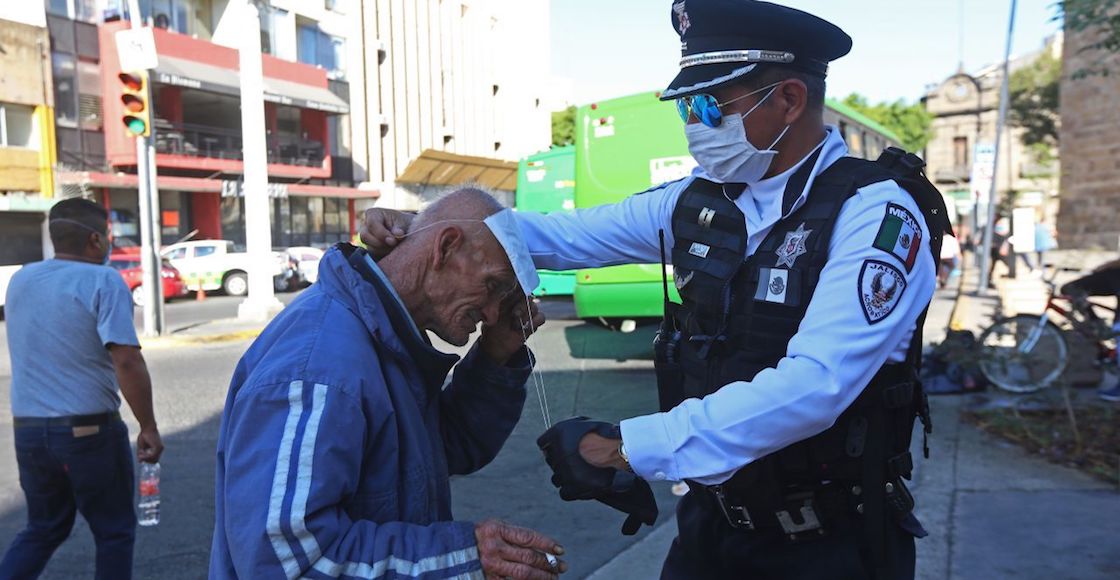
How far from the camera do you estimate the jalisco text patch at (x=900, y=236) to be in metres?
1.84

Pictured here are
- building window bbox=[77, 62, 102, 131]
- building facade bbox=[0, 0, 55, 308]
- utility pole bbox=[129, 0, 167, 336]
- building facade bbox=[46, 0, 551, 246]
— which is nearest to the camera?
utility pole bbox=[129, 0, 167, 336]

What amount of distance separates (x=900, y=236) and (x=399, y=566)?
1.22 metres

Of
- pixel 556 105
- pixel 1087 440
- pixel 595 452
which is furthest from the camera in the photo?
pixel 556 105

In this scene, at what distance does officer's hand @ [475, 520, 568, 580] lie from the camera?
153cm

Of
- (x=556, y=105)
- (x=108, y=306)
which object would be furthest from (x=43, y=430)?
(x=556, y=105)

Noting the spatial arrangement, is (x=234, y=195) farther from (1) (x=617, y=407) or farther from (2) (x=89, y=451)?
(2) (x=89, y=451)

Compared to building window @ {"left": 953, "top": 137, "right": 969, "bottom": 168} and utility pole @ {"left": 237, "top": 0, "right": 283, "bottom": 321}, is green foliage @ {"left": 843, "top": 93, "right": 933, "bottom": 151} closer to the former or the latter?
building window @ {"left": 953, "top": 137, "right": 969, "bottom": 168}

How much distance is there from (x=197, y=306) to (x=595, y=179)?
1240 centimetres

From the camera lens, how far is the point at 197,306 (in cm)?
1956

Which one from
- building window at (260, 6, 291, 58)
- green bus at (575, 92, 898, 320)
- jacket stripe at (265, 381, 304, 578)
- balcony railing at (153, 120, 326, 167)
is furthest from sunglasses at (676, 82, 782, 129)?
building window at (260, 6, 291, 58)

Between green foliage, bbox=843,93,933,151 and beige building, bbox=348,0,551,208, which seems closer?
beige building, bbox=348,0,551,208

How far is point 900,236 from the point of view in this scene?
1.87m

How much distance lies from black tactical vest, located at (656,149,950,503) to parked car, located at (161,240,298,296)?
21.1 m

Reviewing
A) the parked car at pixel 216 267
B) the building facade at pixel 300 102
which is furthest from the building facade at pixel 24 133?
the parked car at pixel 216 267
